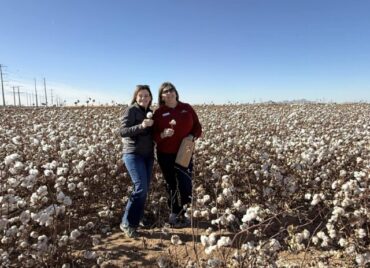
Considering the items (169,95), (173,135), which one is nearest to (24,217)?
(173,135)

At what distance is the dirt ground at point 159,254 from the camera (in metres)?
4.00

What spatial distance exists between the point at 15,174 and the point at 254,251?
10.2 ft

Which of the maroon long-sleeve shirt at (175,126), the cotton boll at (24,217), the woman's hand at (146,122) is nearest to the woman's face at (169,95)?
the maroon long-sleeve shirt at (175,126)

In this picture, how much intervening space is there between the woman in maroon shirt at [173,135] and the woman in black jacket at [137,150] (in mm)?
175

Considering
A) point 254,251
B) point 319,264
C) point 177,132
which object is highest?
point 177,132

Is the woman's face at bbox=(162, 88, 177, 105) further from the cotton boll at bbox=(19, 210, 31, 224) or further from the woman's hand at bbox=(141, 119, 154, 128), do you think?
the cotton boll at bbox=(19, 210, 31, 224)

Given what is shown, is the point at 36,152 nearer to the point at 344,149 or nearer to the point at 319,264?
the point at 319,264

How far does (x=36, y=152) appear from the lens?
21.6 ft

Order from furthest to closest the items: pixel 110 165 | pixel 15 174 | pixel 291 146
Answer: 1. pixel 291 146
2. pixel 110 165
3. pixel 15 174

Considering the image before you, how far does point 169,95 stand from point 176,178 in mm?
1105

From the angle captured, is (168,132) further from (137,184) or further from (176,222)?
(176,222)

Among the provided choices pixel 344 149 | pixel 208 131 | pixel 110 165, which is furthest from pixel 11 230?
pixel 208 131

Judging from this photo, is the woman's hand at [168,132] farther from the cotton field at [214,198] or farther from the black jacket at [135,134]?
the cotton field at [214,198]

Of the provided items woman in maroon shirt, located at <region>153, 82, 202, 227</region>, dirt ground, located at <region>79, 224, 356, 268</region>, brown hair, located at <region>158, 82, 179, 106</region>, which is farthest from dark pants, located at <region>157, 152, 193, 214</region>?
brown hair, located at <region>158, 82, 179, 106</region>
